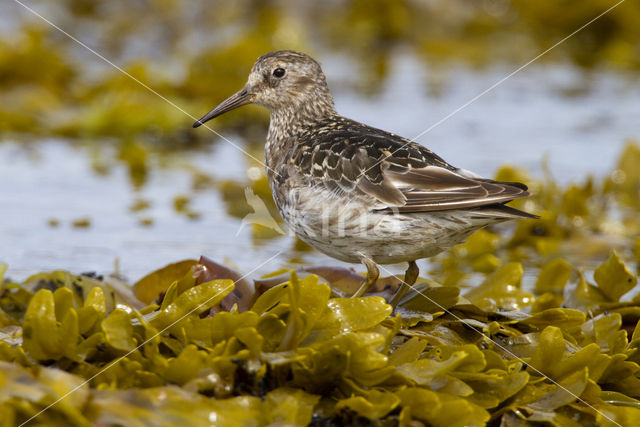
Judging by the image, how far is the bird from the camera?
3154mm

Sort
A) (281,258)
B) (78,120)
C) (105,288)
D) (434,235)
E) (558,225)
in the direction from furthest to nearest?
(78,120) < (558,225) < (281,258) < (105,288) < (434,235)

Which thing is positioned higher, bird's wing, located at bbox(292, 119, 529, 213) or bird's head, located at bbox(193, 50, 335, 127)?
bird's head, located at bbox(193, 50, 335, 127)

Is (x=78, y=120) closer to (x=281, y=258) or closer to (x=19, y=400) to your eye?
(x=281, y=258)

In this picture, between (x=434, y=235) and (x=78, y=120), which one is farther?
(x=78, y=120)

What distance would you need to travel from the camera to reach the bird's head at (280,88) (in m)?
3.98

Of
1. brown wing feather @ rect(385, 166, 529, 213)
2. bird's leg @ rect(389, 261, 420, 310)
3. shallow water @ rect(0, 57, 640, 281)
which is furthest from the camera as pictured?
shallow water @ rect(0, 57, 640, 281)

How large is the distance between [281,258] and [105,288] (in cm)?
146

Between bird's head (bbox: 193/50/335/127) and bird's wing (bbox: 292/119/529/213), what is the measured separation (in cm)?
40

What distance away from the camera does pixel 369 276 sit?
3.38 metres

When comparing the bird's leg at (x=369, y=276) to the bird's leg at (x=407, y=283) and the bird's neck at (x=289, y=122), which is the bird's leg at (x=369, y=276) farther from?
the bird's neck at (x=289, y=122)

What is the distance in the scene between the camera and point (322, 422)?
2580mm

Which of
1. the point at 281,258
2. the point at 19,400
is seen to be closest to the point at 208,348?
the point at 19,400

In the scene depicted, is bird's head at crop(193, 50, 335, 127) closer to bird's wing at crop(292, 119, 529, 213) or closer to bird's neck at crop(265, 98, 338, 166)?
bird's neck at crop(265, 98, 338, 166)

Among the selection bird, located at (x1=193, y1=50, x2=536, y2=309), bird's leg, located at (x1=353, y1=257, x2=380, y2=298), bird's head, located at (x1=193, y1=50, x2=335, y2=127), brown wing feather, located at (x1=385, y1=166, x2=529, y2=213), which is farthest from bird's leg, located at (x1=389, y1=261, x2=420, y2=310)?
bird's head, located at (x1=193, y1=50, x2=335, y2=127)
